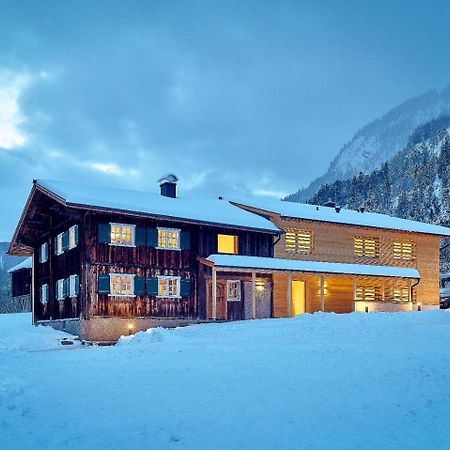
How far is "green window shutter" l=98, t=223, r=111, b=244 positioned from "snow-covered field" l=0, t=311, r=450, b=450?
8.62 metres

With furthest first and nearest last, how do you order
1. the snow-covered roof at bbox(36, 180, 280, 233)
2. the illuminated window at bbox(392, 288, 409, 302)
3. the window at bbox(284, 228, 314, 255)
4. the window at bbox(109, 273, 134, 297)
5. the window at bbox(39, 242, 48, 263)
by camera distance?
the illuminated window at bbox(392, 288, 409, 302) < the window at bbox(284, 228, 314, 255) < the window at bbox(39, 242, 48, 263) < the window at bbox(109, 273, 134, 297) < the snow-covered roof at bbox(36, 180, 280, 233)

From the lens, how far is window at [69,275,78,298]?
2683cm

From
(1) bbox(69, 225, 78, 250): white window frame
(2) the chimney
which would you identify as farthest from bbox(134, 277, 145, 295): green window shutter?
(2) the chimney

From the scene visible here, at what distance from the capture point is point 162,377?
12602mm

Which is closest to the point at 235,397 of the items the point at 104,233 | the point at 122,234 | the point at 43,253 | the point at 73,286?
the point at 104,233

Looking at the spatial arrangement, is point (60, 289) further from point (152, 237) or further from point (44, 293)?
point (152, 237)

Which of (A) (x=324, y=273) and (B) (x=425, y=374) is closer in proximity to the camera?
(B) (x=425, y=374)

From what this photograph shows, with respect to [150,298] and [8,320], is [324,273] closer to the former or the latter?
[150,298]

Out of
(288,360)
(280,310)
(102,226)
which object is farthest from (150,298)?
(288,360)

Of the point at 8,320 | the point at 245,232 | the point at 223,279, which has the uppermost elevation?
the point at 245,232

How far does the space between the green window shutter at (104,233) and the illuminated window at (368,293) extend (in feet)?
57.8

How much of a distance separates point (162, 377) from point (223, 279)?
17.7m

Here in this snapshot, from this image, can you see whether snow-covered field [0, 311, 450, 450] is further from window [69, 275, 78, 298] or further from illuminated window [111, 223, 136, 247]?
illuminated window [111, 223, 136, 247]

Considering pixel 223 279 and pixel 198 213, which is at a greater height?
pixel 198 213
